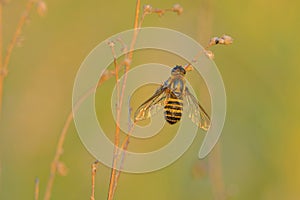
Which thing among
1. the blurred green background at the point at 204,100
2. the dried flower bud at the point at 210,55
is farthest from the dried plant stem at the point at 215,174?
the dried flower bud at the point at 210,55

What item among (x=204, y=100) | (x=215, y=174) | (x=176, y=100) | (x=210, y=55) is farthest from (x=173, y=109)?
(x=204, y=100)

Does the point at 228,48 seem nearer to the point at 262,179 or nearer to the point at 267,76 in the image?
the point at 267,76

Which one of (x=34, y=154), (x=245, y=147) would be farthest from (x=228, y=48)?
(x=34, y=154)

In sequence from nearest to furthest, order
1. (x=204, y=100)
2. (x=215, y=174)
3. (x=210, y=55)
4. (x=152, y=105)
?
(x=210, y=55)
(x=152, y=105)
(x=215, y=174)
(x=204, y=100)

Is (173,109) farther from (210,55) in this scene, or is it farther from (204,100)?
(204,100)

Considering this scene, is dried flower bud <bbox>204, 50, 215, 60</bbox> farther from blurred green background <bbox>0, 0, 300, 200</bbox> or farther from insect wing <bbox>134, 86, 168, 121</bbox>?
blurred green background <bbox>0, 0, 300, 200</bbox>
